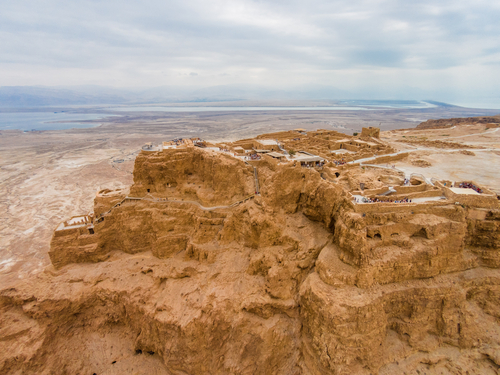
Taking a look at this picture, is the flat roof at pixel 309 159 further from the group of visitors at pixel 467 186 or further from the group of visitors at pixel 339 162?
the group of visitors at pixel 467 186

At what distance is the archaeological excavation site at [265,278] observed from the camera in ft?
52.7

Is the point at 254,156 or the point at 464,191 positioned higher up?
the point at 254,156

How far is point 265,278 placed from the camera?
65.9 ft

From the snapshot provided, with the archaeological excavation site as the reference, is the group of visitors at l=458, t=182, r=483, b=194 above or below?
above

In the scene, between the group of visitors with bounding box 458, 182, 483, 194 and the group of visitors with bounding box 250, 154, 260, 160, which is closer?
the group of visitors with bounding box 458, 182, 483, 194

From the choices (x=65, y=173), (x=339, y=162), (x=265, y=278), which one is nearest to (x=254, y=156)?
(x=339, y=162)

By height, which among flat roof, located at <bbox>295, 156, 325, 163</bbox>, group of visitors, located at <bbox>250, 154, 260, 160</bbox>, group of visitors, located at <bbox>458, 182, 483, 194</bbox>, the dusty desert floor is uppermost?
flat roof, located at <bbox>295, 156, 325, 163</bbox>

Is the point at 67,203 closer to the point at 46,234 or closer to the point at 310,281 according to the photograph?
the point at 46,234

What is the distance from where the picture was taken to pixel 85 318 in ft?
70.1

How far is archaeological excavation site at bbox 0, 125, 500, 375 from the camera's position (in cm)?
1608

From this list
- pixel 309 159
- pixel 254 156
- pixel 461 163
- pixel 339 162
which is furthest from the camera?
pixel 461 163

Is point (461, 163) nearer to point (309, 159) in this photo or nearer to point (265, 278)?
point (309, 159)

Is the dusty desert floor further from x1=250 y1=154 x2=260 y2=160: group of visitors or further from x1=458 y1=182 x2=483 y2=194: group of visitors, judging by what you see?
x1=250 y1=154 x2=260 y2=160: group of visitors

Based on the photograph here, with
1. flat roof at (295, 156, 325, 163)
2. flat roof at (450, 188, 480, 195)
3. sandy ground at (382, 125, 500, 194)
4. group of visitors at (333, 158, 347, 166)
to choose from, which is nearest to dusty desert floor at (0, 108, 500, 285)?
sandy ground at (382, 125, 500, 194)
